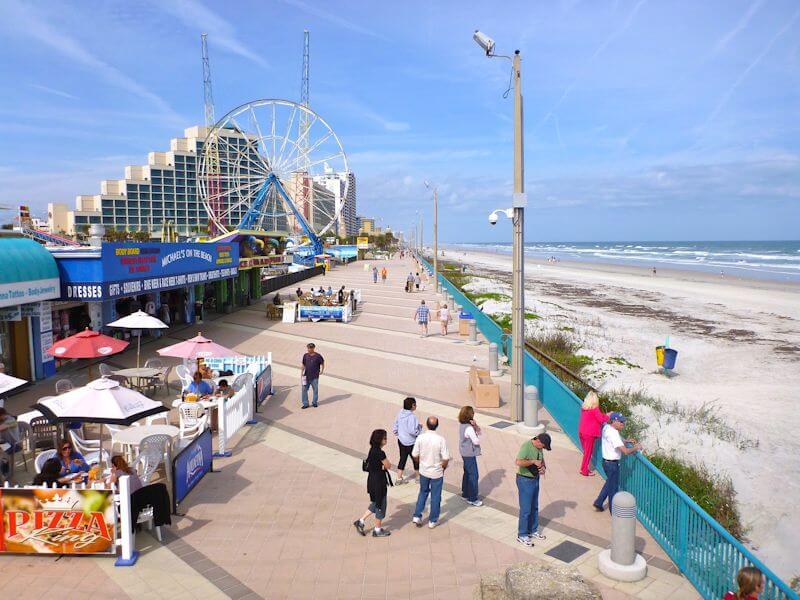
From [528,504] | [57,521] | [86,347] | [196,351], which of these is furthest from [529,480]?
[86,347]

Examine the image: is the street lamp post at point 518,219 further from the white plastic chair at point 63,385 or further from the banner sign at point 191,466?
the white plastic chair at point 63,385

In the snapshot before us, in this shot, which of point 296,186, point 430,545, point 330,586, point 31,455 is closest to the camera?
point 330,586

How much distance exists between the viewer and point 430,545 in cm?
708

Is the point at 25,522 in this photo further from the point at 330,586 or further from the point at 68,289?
the point at 68,289

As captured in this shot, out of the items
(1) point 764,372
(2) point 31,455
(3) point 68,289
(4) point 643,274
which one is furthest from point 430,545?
(4) point 643,274

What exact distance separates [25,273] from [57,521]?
9316 millimetres

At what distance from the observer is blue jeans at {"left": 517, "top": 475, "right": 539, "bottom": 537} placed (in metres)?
6.91

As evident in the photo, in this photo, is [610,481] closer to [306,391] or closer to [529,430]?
[529,430]

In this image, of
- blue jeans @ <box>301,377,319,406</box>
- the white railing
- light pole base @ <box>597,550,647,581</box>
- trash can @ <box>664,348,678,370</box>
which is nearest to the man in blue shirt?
the white railing

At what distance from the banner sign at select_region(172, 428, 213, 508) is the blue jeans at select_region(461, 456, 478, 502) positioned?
12.4ft

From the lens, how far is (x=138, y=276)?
17469 mm

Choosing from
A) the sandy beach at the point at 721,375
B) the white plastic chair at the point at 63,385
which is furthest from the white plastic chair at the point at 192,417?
the sandy beach at the point at 721,375

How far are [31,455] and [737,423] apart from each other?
13657 mm

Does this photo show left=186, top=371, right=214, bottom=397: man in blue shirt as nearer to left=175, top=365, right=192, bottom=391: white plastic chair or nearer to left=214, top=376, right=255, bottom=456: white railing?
left=214, top=376, right=255, bottom=456: white railing
